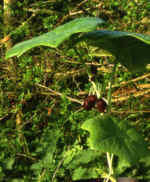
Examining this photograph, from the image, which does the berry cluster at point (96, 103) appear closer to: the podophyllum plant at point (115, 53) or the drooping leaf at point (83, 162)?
the podophyllum plant at point (115, 53)

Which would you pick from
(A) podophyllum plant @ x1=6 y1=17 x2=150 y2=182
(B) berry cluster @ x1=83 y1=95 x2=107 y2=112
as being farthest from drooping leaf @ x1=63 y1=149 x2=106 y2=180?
(B) berry cluster @ x1=83 y1=95 x2=107 y2=112

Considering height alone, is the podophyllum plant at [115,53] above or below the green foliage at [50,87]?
above

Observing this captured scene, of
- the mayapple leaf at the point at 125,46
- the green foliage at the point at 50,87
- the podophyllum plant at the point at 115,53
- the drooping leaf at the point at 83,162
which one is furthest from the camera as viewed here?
the green foliage at the point at 50,87

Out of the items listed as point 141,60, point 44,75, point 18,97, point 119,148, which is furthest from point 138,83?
point 119,148

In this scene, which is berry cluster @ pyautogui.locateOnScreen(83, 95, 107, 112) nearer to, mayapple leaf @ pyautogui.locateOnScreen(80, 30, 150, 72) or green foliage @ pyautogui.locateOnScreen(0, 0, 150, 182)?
mayapple leaf @ pyautogui.locateOnScreen(80, 30, 150, 72)

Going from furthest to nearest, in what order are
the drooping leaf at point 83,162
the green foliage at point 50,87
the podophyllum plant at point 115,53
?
the green foliage at point 50,87 < the drooping leaf at point 83,162 < the podophyllum plant at point 115,53

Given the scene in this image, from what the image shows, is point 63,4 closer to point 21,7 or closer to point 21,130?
point 21,7

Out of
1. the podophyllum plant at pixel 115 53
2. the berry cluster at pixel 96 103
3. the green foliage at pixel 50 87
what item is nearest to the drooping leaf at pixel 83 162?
the green foliage at pixel 50 87
